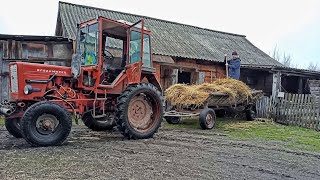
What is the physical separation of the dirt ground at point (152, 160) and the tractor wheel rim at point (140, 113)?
452 mm

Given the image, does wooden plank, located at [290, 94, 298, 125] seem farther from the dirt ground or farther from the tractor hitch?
the tractor hitch

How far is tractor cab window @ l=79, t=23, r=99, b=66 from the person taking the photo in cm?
730

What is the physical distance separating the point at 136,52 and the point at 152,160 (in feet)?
10.7

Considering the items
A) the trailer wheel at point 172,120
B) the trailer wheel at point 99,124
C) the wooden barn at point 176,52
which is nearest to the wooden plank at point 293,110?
the wooden barn at point 176,52

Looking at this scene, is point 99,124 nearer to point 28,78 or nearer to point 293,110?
point 28,78

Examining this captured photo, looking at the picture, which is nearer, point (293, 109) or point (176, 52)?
point (293, 109)

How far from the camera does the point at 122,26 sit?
7695mm

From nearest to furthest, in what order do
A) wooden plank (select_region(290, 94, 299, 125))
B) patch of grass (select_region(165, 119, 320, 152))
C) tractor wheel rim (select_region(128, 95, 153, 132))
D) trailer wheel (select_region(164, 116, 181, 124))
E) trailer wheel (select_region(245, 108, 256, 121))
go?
1. tractor wheel rim (select_region(128, 95, 153, 132))
2. patch of grass (select_region(165, 119, 320, 152))
3. trailer wheel (select_region(164, 116, 181, 124))
4. wooden plank (select_region(290, 94, 299, 125))
5. trailer wheel (select_region(245, 108, 256, 121))

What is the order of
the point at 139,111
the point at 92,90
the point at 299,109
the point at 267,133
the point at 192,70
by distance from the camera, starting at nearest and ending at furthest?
the point at 92,90, the point at 139,111, the point at 267,133, the point at 299,109, the point at 192,70

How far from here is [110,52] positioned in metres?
8.02

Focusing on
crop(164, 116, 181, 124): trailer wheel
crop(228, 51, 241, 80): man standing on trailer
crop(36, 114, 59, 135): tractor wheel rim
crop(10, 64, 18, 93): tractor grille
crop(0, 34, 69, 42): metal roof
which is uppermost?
crop(0, 34, 69, 42): metal roof

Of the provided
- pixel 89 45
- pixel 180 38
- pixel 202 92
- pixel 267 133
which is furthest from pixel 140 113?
pixel 180 38

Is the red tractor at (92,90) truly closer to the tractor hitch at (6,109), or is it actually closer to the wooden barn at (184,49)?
the tractor hitch at (6,109)

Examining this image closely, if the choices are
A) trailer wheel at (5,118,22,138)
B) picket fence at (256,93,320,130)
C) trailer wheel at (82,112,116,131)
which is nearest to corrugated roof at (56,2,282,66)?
picket fence at (256,93,320,130)
